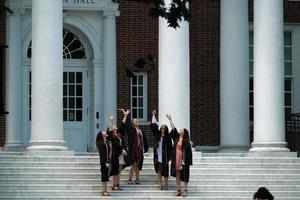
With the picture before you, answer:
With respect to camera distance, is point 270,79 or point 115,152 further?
point 270,79

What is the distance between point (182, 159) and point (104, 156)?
182 cm

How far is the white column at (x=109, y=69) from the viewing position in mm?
36969

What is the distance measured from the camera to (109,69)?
37094 millimetres

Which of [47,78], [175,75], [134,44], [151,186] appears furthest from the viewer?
[134,44]

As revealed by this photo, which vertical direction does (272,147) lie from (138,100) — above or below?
below

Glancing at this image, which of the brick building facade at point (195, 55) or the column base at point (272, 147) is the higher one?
the brick building facade at point (195, 55)

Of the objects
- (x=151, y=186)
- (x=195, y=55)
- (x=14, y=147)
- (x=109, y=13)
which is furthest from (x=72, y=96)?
(x=151, y=186)

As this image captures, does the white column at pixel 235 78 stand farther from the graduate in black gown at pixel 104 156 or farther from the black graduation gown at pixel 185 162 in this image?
the graduate in black gown at pixel 104 156

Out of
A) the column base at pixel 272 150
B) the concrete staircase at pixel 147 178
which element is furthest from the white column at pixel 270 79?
the concrete staircase at pixel 147 178

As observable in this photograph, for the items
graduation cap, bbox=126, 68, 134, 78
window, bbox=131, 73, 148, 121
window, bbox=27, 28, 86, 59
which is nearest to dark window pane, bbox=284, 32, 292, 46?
window, bbox=131, 73, 148, 121

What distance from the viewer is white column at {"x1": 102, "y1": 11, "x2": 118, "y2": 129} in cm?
3697

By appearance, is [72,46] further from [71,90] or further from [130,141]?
[130,141]

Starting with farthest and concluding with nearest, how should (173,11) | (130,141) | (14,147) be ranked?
(14,147) < (130,141) < (173,11)

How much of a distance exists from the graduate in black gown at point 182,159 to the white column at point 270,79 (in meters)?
3.37
